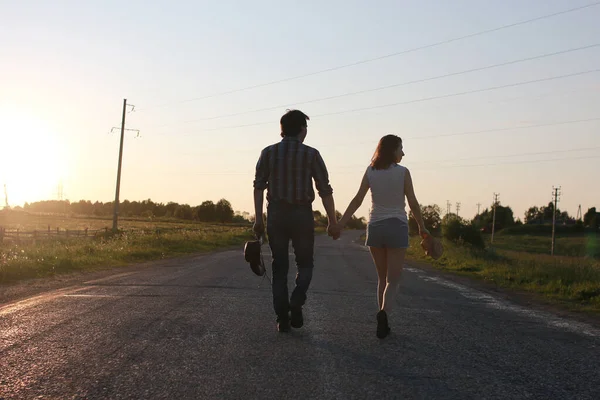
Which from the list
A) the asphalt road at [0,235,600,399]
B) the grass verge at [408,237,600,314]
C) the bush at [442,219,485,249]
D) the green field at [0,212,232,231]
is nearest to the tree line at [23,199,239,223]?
the green field at [0,212,232,231]

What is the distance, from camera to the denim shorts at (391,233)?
6.00 meters

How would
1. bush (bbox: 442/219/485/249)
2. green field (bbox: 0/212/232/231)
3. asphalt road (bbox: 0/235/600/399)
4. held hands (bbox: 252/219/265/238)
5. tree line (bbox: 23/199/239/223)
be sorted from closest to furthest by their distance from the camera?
asphalt road (bbox: 0/235/600/399) → held hands (bbox: 252/219/265/238) → bush (bbox: 442/219/485/249) → green field (bbox: 0/212/232/231) → tree line (bbox: 23/199/239/223)

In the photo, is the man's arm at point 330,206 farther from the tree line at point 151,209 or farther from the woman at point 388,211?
the tree line at point 151,209

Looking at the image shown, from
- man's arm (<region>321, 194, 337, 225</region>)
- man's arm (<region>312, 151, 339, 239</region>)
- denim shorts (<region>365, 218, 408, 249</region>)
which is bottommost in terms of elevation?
denim shorts (<region>365, 218, 408, 249</region>)

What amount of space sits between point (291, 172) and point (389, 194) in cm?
98

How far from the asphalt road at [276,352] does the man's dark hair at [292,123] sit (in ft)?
6.44

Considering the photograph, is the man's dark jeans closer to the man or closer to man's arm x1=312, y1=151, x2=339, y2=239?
the man

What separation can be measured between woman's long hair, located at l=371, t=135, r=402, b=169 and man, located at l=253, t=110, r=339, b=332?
0.53 metres

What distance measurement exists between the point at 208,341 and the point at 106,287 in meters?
5.51

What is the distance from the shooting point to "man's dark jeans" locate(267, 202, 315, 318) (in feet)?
19.7

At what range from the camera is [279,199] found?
6027mm

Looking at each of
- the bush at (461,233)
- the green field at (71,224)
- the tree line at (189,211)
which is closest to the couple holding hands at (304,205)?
the bush at (461,233)

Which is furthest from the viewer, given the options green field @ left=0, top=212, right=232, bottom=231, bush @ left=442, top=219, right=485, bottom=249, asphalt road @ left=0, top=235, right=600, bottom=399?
green field @ left=0, top=212, right=232, bottom=231

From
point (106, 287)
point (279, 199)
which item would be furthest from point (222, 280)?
point (279, 199)
